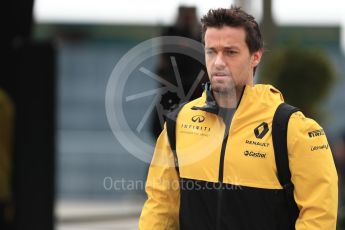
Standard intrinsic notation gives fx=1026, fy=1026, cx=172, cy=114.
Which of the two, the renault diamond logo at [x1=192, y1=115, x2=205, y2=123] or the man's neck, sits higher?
the man's neck

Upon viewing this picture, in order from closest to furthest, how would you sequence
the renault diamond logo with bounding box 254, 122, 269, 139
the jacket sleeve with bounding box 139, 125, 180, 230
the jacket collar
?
the renault diamond logo with bounding box 254, 122, 269, 139
the jacket collar
the jacket sleeve with bounding box 139, 125, 180, 230

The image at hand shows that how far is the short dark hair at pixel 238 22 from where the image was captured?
4055 millimetres

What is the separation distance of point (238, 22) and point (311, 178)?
68 centimetres

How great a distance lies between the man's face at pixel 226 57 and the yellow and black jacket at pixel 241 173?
9 centimetres

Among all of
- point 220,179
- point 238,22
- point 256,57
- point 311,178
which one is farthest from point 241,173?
point 238,22

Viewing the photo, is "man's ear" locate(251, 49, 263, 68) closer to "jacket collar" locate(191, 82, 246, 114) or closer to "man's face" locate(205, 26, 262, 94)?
"man's face" locate(205, 26, 262, 94)

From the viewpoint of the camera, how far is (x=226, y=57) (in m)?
4.04

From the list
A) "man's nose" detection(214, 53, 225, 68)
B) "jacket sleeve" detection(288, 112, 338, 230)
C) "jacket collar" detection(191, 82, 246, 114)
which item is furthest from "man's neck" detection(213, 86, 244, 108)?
Answer: "jacket sleeve" detection(288, 112, 338, 230)

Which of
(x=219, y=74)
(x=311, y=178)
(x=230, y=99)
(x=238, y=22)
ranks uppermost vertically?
(x=238, y=22)

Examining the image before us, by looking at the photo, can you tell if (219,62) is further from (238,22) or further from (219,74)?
(238,22)

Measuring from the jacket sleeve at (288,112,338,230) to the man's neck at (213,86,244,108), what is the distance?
0.27 meters

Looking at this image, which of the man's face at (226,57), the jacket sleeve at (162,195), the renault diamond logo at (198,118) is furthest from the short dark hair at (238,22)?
the jacket sleeve at (162,195)

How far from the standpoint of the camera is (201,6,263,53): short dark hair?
405 cm

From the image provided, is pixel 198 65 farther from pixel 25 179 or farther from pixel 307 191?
pixel 307 191
